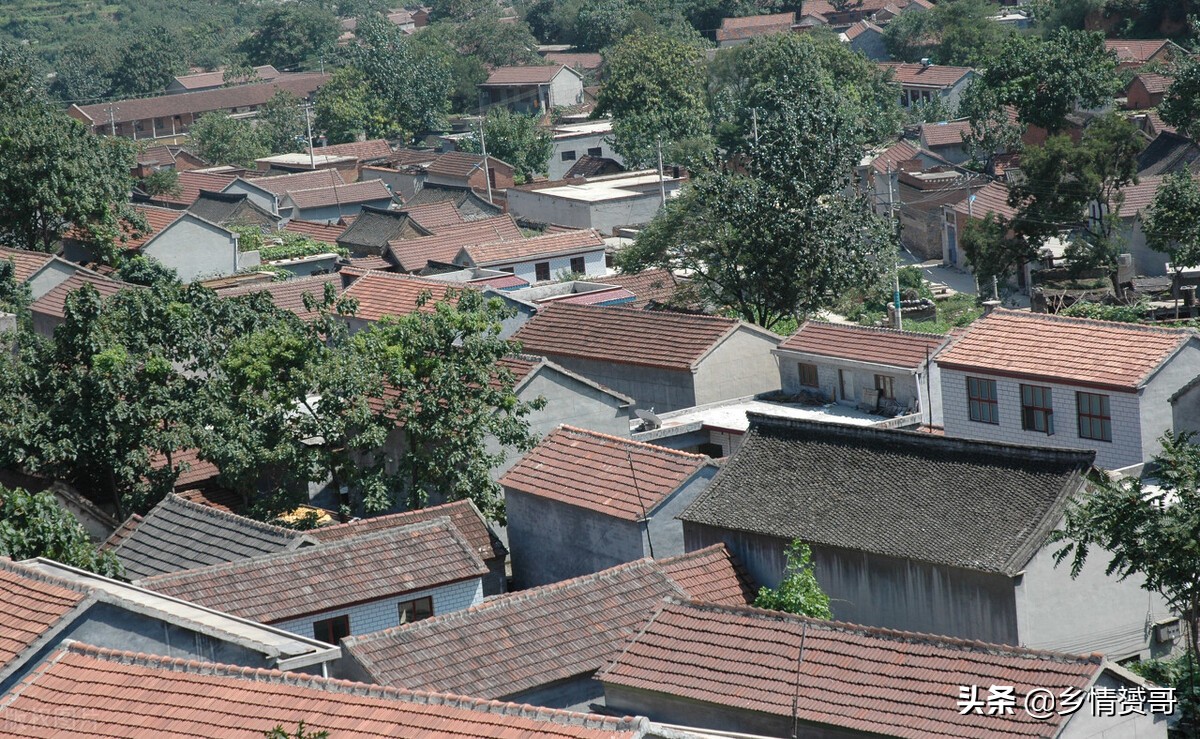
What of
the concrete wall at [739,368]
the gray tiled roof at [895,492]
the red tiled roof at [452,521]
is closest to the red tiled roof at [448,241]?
the concrete wall at [739,368]

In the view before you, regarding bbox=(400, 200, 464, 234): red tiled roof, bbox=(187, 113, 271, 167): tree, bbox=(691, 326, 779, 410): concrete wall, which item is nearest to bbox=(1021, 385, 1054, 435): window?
bbox=(691, 326, 779, 410): concrete wall

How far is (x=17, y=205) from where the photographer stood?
44156 mm

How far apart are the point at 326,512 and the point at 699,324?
964 cm

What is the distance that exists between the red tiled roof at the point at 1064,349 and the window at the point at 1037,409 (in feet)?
1.12

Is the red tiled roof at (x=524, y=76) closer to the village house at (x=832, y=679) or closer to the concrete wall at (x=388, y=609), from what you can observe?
the concrete wall at (x=388, y=609)

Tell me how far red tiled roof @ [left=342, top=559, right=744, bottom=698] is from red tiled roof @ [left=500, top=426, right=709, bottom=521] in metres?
3.36

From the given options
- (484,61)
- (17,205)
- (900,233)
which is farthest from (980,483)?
(484,61)

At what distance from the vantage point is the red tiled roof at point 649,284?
43.3m

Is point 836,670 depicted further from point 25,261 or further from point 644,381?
point 25,261

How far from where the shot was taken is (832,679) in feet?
51.9

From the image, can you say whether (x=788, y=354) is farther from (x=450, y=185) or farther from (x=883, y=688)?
(x=450, y=185)

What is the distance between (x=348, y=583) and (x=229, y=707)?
7307 millimetres

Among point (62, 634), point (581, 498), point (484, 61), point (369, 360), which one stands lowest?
point (484, 61)

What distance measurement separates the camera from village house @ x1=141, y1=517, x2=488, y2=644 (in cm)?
1961
